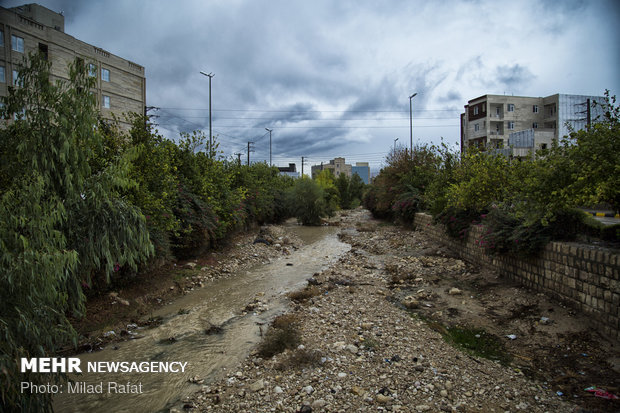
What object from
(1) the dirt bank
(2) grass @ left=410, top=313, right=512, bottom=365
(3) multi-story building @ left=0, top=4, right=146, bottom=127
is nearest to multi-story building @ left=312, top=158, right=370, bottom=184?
(3) multi-story building @ left=0, top=4, right=146, bottom=127

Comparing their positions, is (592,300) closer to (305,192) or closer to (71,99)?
(71,99)

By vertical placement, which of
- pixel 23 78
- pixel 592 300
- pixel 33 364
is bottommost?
pixel 592 300

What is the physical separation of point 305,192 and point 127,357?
2753 centimetres

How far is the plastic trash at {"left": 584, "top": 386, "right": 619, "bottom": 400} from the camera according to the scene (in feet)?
15.4

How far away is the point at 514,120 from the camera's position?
45094 mm

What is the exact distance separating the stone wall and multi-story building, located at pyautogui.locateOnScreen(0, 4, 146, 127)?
2296cm

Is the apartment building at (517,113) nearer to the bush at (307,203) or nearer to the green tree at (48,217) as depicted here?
the bush at (307,203)

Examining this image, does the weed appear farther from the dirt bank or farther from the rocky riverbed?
the dirt bank

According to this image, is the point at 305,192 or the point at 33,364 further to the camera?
the point at 305,192

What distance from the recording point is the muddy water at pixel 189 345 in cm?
529

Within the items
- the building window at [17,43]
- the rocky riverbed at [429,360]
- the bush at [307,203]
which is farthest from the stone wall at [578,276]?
the building window at [17,43]

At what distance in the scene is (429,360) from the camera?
5.91m

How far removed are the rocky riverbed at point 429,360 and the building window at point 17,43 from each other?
31699 mm

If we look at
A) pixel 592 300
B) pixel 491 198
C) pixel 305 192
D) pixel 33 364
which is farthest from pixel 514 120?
pixel 33 364
